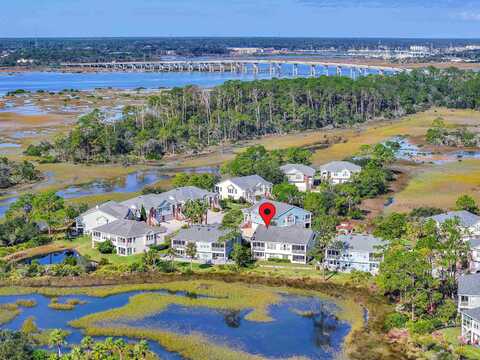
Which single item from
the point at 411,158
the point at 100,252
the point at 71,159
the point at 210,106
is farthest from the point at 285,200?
the point at 210,106

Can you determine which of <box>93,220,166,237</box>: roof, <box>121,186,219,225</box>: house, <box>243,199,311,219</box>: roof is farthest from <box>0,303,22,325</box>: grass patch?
<box>243,199,311,219</box>: roof

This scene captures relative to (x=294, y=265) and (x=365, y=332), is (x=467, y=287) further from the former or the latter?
(x=294, y=265)

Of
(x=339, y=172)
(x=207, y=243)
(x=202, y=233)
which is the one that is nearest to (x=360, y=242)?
(x=207, y=243)

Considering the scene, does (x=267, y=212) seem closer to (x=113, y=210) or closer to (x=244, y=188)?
(x=244, y=188)

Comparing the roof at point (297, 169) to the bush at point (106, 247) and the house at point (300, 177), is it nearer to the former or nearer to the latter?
the house at point (300, 177)

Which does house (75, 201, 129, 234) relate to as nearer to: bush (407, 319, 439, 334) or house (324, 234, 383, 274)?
house (324, 234, 383, 274)
